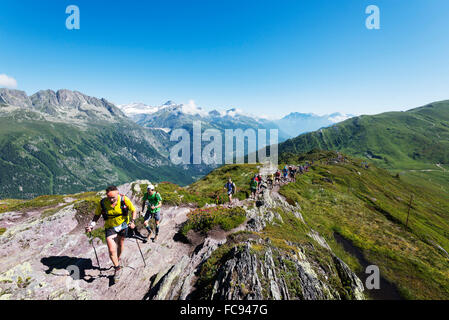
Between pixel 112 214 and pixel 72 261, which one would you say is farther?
pixel 72 261

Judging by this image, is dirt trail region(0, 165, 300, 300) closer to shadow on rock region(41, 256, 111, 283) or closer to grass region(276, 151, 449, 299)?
shadow on rock region(41, 256, 111, 283)

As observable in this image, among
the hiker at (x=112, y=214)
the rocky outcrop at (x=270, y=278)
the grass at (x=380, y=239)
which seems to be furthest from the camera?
the grass at (x=380, y=239)

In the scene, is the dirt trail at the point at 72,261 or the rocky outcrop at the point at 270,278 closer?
the rocky outcrop at the point at 270,278

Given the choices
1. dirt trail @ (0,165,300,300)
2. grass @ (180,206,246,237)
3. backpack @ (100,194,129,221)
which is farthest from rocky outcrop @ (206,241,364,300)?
backpack @ (100,194,129,221)

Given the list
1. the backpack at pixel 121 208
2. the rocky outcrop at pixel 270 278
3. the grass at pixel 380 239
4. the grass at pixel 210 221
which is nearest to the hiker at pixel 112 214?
the backpack at pixel 121 208

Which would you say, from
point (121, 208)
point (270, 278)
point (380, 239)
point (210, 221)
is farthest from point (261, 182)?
point (121, 208)

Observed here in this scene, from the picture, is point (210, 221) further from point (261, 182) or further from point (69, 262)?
point (261, 182)

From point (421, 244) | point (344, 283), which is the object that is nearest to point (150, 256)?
point (344, 283)

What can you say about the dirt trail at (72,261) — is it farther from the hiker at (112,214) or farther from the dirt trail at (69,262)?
the hiker at (112,214)

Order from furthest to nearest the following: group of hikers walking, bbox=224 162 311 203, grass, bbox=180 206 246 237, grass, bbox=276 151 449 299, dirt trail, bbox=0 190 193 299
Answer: group of hikers walking, bbox=224 162 311 203, grass, bbox=276 151 449 299, grass, bbox=180 206 246 237, dirt trail, bbox=0 190 193 299

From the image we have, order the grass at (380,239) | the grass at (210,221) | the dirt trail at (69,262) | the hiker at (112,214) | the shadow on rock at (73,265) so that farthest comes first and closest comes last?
the grass at (380,239) → the grass at (210,221) → the shadow on rock at (73,265) → the hiker at (112,214) → the dirt trail at (69,262)

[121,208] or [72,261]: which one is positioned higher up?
[121,208]

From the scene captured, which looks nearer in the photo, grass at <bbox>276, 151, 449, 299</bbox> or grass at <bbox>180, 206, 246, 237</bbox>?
grass at <bbox>180, 206, 246, 237</bbox>

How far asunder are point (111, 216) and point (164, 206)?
12865 mm
